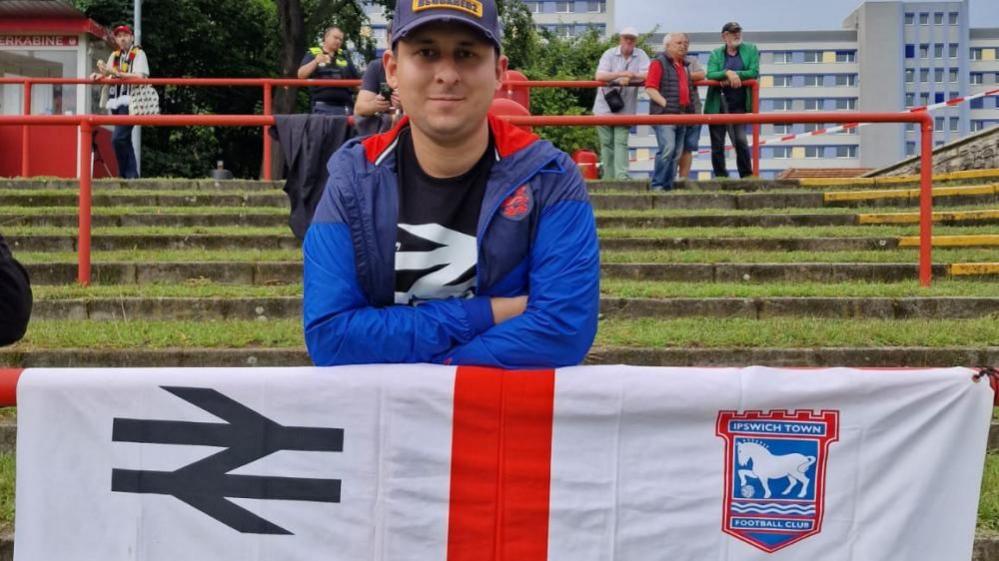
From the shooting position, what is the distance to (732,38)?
14094mm

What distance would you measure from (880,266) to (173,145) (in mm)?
21127

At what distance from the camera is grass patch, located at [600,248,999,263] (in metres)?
8.99

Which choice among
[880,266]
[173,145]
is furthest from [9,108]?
[880,266]

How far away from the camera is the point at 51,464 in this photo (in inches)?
108

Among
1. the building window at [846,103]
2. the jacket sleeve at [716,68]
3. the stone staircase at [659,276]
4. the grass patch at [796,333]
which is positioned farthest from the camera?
the building window at [846,103]

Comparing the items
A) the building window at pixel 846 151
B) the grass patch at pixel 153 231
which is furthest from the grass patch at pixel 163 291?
the building window at pixel 846 151

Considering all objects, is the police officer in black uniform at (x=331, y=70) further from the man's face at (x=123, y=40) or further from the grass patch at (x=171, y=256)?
the grass patch at (x=171, y=256)

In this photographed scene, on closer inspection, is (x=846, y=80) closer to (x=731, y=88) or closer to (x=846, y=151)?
(x=846, y=151)

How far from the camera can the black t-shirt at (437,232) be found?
2660 millimetres

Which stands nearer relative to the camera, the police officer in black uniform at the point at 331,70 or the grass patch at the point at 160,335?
the grass patch at the point at 160,335

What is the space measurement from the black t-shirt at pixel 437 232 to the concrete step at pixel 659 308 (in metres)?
4.81

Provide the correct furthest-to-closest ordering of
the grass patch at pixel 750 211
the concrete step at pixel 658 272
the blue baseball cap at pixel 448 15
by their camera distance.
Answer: the grass patch at pixel 750 211 → the concrete step at pixel 658 272 → the blue baseball cap at pixel 448 15

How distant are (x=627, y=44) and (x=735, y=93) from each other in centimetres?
145

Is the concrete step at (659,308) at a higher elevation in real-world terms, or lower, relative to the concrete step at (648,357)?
higher
